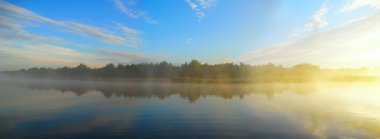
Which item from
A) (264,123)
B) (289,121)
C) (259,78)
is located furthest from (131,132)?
(259,78)

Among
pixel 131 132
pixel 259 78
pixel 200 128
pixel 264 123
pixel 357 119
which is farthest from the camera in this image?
pixel 259 78

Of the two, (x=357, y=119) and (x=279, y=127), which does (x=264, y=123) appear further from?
(x=357, y=119)

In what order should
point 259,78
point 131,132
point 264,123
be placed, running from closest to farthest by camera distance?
point 131,132 < point 264,123 < point 259,78

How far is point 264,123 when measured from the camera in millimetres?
29703

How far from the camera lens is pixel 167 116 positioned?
33.7 meters

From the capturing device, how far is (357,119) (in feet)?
108

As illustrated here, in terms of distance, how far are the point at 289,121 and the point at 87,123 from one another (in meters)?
20.7

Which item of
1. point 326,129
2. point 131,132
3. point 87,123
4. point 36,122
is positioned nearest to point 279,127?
point 326,129

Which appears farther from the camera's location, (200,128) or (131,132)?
(200,128)

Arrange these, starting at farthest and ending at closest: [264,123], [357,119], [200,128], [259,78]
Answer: [259,78] → [357,119] → [264,123] → [200,128]

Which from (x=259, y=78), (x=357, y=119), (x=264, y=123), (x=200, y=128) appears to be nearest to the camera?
(x=200, y=128)

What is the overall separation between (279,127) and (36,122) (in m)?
23.0

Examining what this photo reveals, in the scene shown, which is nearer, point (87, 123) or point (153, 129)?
point (153, 129)

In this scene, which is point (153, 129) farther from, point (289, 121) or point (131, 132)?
point (289, 121)
